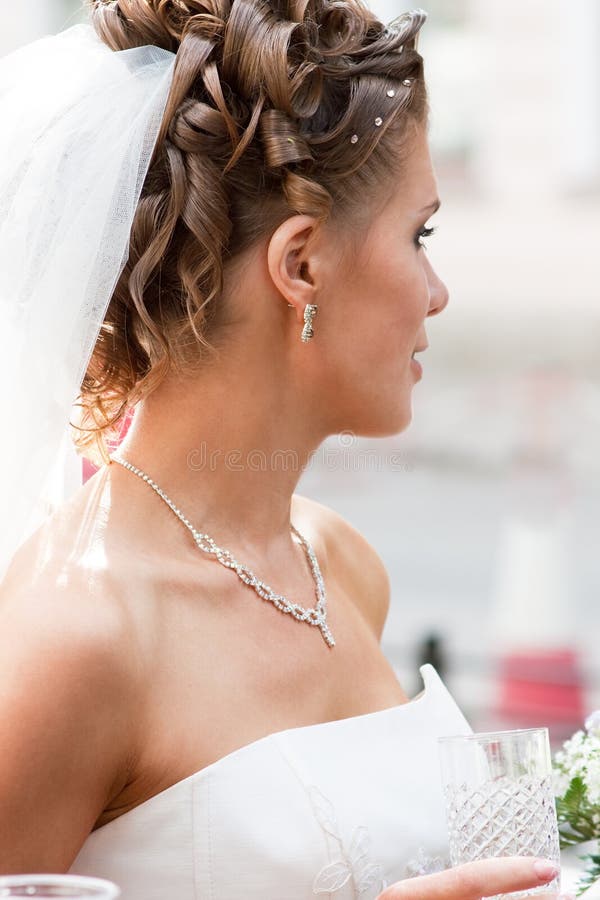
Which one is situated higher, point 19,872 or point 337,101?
point 337,101

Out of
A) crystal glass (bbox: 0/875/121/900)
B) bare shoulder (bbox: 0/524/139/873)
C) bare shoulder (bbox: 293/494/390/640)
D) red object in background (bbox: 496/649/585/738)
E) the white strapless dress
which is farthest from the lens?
red object in background (bbox: 496/649/585/738)

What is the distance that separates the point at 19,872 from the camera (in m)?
1.27

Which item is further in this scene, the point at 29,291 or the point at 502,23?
the point at 502,23

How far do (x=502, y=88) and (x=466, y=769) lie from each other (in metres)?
7.34

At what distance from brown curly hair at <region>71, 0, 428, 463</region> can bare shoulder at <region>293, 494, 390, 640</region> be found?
0.53 meters

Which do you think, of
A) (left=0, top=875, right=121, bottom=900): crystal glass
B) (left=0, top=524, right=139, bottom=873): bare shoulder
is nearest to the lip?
(left=0, top=524, right=139, bottom=873): bare shoulder

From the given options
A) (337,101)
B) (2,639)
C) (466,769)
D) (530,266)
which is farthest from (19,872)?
(530,266)

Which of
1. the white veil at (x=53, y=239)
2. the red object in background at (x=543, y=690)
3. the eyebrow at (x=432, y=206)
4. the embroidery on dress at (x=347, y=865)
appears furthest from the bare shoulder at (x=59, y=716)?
the red object in background at (x=543, y=690)

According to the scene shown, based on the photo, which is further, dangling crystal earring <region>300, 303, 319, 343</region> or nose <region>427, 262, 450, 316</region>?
nose <region>427, 262, 450, 316</region>

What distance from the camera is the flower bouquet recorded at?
160cm

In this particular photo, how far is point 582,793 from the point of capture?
1602 mm

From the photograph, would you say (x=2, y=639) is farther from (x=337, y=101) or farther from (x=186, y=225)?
(x=337, y=101)

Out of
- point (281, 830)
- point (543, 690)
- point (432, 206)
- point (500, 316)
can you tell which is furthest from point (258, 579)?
point (500, 316)

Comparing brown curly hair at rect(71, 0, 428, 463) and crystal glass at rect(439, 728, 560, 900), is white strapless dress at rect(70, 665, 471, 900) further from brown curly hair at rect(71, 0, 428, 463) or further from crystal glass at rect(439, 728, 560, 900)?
brown curly hair at rect(71, 0, 428, 463)
